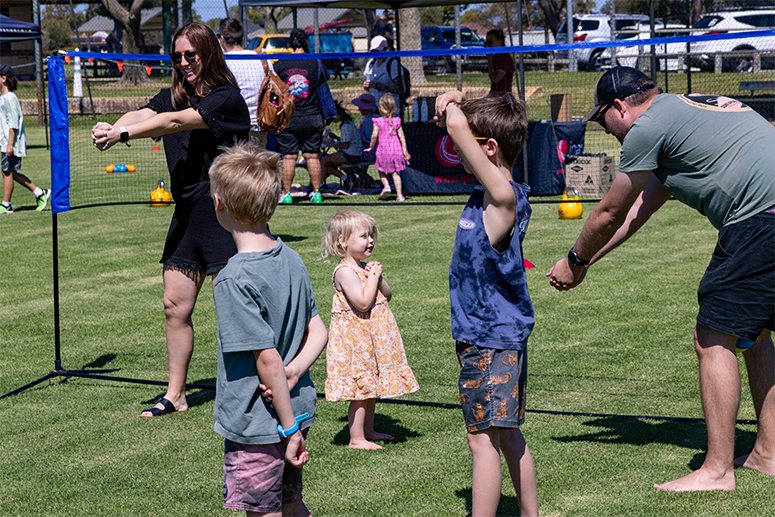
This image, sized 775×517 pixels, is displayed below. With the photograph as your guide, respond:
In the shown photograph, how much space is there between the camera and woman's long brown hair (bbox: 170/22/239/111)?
14.7 feet

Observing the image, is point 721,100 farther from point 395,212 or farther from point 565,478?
point 395,212

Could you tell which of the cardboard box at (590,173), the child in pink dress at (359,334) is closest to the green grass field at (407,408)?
the child in pink dress at (359,334)

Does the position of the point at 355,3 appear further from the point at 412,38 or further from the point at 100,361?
the point at 412,38

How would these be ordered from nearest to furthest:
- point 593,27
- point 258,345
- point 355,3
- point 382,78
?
point 258,345 → point 382,78 → point 355,3 → point 593,27

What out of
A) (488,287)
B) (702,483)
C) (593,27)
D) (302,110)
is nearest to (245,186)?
(488,287)

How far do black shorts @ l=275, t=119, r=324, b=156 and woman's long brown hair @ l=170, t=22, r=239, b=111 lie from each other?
7621 millimetres

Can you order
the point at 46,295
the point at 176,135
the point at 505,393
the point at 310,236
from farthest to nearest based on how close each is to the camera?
the point at 310,236 < the point at 46,295 < the point at 176,135 < the point at 505,393

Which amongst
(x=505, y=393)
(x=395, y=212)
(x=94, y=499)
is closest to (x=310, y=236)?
(x=395, y=212)

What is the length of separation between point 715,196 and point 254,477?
230 centimetres

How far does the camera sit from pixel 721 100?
391cm

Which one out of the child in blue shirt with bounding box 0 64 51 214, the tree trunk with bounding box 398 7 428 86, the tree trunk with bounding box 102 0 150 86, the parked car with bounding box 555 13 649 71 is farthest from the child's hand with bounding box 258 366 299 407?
the tree trunk with bounding box 102 0 150 86

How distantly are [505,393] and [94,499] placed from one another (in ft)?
6.48

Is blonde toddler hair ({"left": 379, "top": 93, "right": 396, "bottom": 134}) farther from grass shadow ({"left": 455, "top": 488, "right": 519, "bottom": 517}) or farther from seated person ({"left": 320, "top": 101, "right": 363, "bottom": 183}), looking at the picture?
grass shadow ({"left": 455, "top": 488, "right": 519, "bottom": 517})

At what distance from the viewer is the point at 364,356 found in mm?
4328
